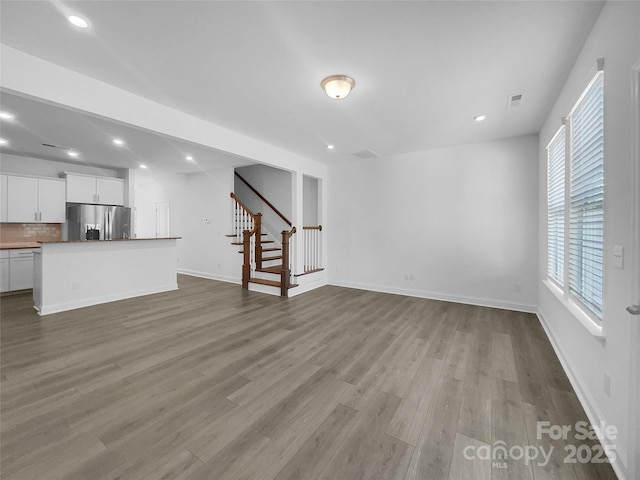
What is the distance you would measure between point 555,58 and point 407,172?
9.64 feet

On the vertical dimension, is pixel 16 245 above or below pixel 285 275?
above

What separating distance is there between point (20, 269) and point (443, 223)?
26.5 feet

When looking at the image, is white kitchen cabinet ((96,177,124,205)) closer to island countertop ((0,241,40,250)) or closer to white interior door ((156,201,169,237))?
white interior door ((156,201,169,237))

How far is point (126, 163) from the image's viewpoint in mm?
6055

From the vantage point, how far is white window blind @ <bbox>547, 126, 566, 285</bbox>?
284 centimetres

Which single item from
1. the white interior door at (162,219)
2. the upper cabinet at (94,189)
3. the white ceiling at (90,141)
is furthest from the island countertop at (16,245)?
the white interior door at (162,219)

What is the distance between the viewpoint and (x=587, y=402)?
1917mm

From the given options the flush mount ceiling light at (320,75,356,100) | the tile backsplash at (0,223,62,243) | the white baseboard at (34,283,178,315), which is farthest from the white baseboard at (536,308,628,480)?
the tile backsplash at (0,223,62,243)

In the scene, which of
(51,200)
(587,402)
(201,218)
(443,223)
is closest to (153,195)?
(201,218)

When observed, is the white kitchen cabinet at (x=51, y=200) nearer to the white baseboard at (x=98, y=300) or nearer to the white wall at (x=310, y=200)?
the white baseboard at (x=98, y=300)

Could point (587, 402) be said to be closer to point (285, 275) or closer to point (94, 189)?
point (285, 275)

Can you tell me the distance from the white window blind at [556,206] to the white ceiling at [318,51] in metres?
0.52

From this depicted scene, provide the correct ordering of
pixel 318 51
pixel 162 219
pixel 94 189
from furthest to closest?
pixel 162 219
pixel 94 189
pixel 318 51

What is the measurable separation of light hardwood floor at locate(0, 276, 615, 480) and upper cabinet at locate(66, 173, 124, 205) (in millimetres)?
3287
